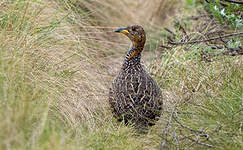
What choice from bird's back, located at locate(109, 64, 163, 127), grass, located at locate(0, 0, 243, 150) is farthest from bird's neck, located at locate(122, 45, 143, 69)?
grass, located at locate(0, 0, 243, 150)

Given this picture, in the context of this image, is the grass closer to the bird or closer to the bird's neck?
the bird

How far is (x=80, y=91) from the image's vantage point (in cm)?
469

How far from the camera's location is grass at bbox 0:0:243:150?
3.20 meters

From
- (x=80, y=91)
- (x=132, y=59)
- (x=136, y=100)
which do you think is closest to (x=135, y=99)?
(x=136, y=100)

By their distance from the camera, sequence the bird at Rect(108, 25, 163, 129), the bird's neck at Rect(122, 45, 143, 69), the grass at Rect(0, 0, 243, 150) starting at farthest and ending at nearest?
the bird's neck at Rect(122, 45, 143, 69) < the bird at Rect(108, 25, 163, 129) < the grass at Rect(0, 0, 243, 150)

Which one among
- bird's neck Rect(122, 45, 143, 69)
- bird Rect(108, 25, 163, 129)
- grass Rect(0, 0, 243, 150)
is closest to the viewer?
grass Rect(0, 0, 243, 150)

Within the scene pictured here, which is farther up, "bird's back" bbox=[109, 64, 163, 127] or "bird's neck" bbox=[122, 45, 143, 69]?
"bird's neck" bbox=[122, 45, 143, 69]

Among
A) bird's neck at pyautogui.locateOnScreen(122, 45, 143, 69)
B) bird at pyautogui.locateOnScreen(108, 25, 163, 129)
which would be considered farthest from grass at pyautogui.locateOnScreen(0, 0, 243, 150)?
bird's neck at pyautogui.locateOnScreen(122, 45, 143, 69)

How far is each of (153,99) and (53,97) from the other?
1.04 meters

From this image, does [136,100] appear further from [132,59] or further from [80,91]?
[80,91]

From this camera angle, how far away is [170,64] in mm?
5656

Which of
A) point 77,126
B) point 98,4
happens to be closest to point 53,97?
point 77,126

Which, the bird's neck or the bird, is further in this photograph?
the bird's neck

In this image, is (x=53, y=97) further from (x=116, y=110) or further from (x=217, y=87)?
(x=217, y=87)
